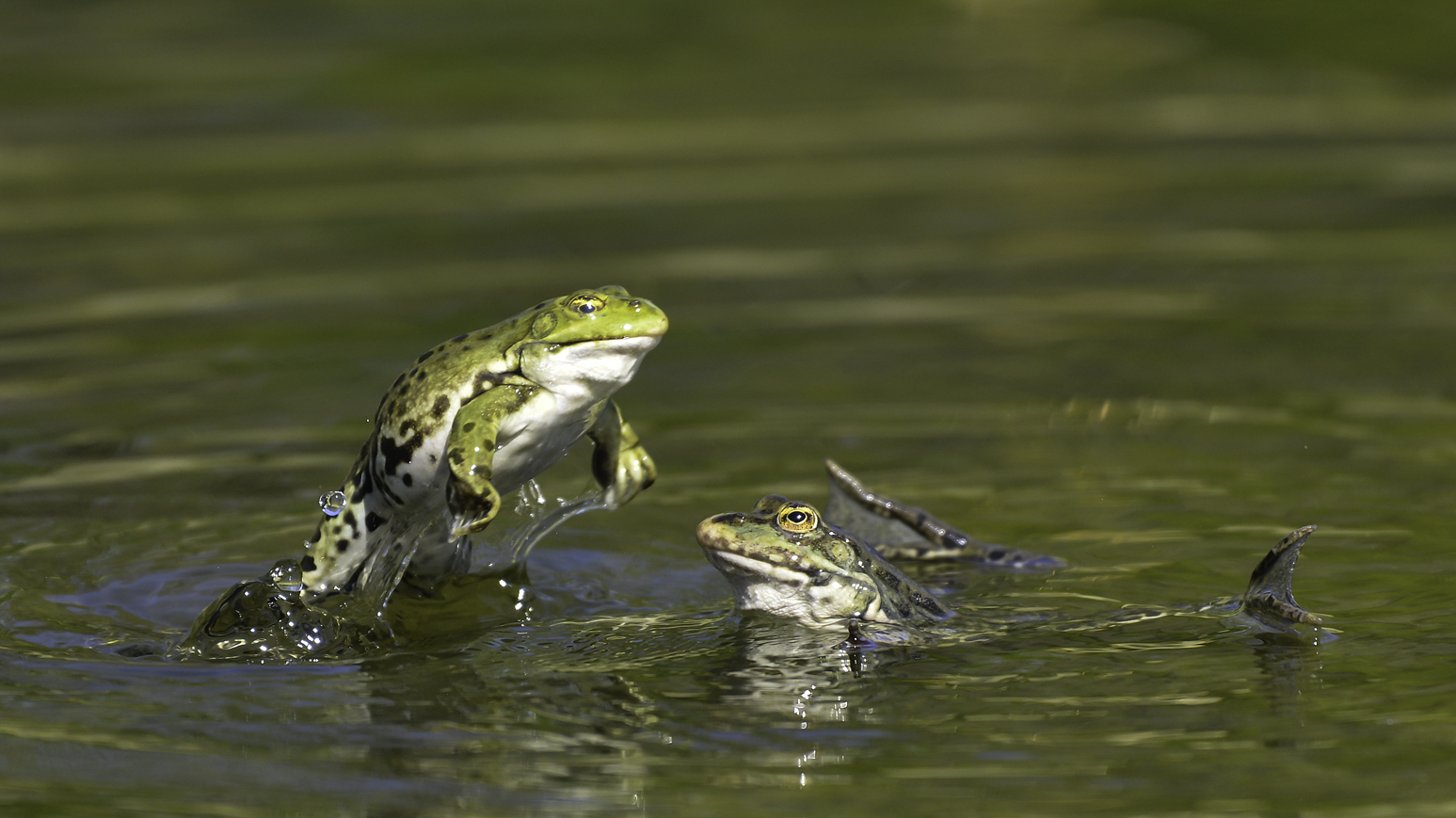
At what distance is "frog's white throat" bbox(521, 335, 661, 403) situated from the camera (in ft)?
17.6

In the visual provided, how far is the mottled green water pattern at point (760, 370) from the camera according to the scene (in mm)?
4820

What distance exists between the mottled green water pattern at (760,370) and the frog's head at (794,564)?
0.45 feet

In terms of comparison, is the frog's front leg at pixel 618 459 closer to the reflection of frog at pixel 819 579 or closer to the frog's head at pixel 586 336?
the reflection of frog at pixel 819 579

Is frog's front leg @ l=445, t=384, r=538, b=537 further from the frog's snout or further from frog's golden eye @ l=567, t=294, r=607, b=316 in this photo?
the frog's snout

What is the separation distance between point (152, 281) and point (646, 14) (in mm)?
9591

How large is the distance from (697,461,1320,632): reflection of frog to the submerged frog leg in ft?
2.24

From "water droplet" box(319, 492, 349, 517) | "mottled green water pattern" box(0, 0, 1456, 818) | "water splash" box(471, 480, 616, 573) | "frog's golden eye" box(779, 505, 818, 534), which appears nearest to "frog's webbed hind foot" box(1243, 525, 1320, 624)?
"mottled green water pattern" box(0, 0, 1456, 818)

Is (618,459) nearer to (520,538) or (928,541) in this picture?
(520,538)

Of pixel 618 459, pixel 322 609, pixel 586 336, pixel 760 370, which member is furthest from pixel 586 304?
pixel 760 370

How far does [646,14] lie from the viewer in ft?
66.3

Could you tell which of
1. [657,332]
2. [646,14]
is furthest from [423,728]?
[646,14]

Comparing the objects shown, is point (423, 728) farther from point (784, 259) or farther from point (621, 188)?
point (621, 188)

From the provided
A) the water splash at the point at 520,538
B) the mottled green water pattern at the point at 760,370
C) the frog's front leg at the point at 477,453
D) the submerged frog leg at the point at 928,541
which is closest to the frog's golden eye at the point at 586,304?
the frog's front leg at the point at 477,453

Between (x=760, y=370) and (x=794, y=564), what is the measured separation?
3.99 metres
